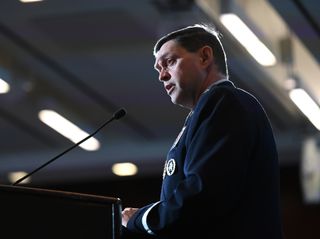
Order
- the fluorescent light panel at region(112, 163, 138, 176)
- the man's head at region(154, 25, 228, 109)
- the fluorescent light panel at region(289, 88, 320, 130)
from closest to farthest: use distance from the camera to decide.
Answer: the man's head at region(154, 25, 228, 109) → the fluorescent light panel at region(289, 88, 320, 130) → the fluorescent light panel at region(112, 163, 138, 176)

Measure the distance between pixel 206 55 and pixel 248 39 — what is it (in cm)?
346

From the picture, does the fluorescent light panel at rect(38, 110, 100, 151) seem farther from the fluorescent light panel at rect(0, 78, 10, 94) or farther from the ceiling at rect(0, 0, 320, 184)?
the fluorescent light panel at rect(0, 78, 10, 94)

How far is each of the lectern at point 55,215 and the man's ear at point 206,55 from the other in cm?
48

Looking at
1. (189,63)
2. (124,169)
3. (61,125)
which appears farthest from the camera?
(124,169)

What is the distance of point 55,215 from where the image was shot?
6.52 feet

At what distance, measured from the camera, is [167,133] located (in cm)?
930

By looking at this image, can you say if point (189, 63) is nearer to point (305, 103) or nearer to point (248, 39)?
point (248, 39)

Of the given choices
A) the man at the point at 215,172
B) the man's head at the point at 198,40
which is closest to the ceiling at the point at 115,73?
the man's head at the point at 198,40

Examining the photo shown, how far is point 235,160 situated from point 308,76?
200 inches

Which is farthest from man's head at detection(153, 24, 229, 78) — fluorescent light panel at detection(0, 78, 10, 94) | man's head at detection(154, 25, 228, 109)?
fluorescent light panel at detection(0, 78, 10, 94)

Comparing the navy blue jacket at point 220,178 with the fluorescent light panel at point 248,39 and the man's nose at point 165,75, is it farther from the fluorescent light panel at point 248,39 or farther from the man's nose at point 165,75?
the fluorescent light panel at point 248,39

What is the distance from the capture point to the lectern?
1.92 metres

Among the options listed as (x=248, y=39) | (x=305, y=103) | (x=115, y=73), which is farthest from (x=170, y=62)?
(x=115, y=73)

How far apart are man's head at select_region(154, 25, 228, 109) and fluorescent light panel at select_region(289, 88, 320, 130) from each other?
4545mm
